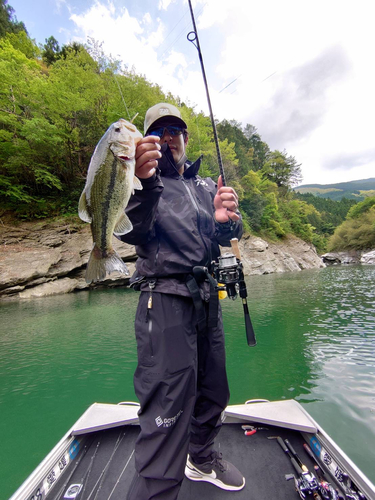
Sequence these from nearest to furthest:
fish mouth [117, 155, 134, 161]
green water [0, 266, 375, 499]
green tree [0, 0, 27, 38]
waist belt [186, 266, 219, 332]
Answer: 1. fish mouth [117, 155, 134, 161]
2. waist belt [186, 266, 219, 332]
3. green water [0, 266, 375, 499]
4. green tree [0, 0, 27, 38]

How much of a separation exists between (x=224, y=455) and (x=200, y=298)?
1792mm

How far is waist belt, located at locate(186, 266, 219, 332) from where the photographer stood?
1.91 metres

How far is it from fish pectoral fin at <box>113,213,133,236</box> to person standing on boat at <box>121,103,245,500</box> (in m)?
0.06

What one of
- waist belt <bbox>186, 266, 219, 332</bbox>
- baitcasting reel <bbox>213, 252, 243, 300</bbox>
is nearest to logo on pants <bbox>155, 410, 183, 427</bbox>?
waist belt <bbox>186, 266, 219, 332</bbox>

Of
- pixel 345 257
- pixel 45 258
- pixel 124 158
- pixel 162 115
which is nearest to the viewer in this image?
pixel 124 158

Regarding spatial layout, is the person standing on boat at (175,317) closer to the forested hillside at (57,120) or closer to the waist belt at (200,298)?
the waist belt at (200,298)

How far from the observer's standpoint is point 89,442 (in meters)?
2.65

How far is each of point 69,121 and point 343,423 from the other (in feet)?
82.0

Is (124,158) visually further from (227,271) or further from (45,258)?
(45,258)

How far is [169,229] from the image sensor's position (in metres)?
1.96

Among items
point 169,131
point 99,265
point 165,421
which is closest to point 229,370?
point 165,421

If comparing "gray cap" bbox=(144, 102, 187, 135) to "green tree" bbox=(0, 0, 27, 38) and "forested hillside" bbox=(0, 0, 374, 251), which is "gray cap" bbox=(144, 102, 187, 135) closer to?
"forested hillside" bbox=(0, 0, 374, 251)

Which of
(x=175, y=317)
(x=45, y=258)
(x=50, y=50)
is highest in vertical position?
(x=50, y=50)

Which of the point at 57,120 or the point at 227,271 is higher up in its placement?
the point at 57,120
